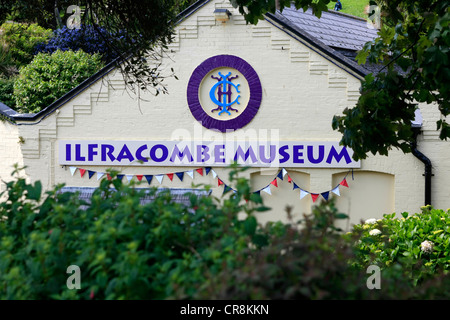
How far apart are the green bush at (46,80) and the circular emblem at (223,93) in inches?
221

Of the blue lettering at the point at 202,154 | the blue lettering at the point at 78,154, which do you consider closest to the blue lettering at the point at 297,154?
the blue lettering at the point at 202,154

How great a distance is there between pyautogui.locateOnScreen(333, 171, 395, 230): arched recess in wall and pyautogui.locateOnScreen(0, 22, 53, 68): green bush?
15.4 meters

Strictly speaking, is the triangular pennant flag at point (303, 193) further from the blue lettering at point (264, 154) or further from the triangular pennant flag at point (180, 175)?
the triangular pennant flag at point (180, 175)

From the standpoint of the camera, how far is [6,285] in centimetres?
324

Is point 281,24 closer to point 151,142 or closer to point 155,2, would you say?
point 151,142

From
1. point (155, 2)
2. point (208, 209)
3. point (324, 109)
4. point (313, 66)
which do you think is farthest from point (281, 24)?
point (208, 209)

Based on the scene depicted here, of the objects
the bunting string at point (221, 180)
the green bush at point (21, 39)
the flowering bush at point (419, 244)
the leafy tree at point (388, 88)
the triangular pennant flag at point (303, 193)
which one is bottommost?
the flowering bush at point (419, 244)

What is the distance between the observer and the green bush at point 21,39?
2386 cm

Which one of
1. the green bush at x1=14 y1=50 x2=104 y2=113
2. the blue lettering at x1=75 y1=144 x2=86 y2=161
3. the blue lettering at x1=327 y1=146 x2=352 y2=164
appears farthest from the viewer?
the green bush at x1=14 y1=50 x2=104 y2=113

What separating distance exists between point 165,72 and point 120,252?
11.2 m

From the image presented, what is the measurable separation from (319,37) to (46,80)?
314 inches

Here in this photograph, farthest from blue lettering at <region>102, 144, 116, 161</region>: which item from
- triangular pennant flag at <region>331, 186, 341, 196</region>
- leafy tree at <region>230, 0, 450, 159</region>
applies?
leafy tree at <region>230, 0, 450, 159</region>

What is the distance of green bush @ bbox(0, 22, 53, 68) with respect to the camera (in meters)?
23.9

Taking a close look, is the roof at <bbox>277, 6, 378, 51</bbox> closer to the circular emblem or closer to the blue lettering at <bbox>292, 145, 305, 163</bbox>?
the circular emblem
